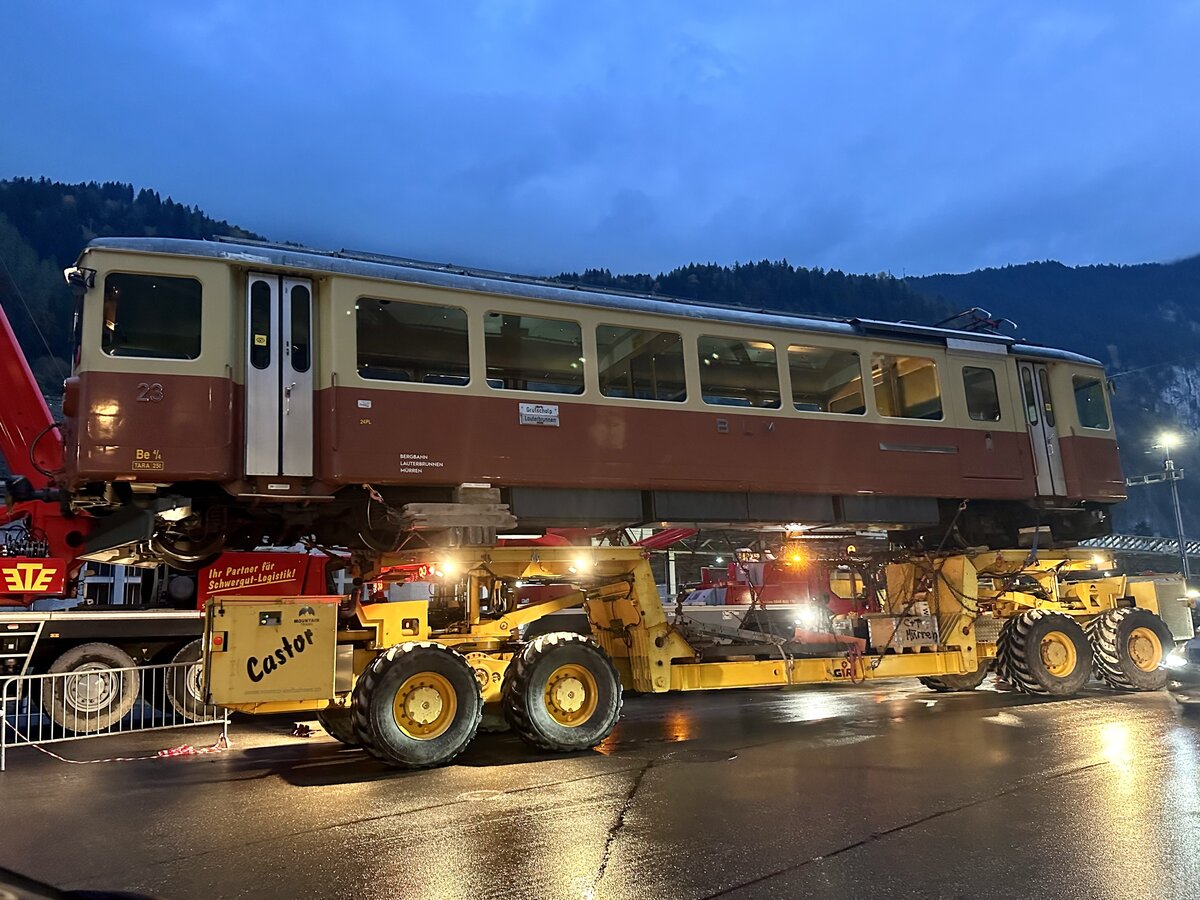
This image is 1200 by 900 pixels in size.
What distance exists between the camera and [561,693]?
27.2 feet

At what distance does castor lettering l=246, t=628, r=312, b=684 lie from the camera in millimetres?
7293

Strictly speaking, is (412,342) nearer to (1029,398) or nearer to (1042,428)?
(1029,398)

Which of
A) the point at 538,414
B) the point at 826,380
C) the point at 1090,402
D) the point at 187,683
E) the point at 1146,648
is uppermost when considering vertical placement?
the point at 826,380

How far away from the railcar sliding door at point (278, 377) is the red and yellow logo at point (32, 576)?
5.45 meters

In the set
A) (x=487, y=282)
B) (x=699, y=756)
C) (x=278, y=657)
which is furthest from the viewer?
(x=487, y=282)

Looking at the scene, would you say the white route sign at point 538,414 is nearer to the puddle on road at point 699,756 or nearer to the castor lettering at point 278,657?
the castor lettering at point 278,657

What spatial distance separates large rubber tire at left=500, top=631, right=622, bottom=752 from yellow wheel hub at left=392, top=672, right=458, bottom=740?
1.95ft

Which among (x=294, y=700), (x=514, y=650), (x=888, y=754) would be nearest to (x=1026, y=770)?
(x=888, y=754)

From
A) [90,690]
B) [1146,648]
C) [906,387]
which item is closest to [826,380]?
[906,387]

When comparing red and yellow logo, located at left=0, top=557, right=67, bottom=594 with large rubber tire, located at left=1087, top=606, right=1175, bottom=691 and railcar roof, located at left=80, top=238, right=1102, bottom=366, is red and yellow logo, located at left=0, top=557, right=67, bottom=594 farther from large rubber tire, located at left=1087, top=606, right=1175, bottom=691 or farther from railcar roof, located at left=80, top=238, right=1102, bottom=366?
large rubber tire, located at left=1087, top=606, right=1175, bottom=691

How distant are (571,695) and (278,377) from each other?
4.06 meters

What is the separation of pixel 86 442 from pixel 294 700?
9.05 ft

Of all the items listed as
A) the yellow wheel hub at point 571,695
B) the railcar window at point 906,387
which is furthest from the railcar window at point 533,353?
the railcar window at point 906,387

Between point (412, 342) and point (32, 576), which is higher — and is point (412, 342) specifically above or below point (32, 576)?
above
